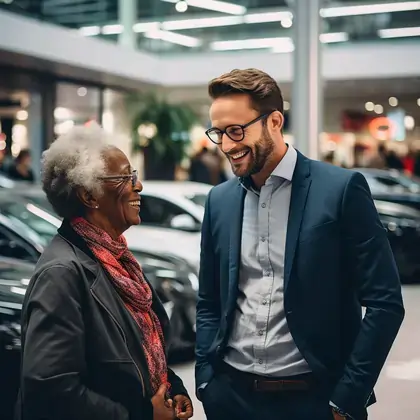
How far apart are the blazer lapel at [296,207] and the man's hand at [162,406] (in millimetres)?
453

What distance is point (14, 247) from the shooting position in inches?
224

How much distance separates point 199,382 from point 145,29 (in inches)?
647

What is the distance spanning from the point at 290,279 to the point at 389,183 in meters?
9.81

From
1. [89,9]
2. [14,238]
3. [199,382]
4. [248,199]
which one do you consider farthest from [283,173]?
[89,9]

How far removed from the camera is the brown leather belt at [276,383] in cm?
224

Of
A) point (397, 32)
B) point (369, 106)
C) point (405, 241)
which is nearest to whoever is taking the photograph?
point (405, 241)

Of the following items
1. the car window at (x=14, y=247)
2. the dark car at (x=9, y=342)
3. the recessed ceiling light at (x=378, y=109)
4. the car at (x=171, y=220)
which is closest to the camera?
the dark car at (x=9, y=342)

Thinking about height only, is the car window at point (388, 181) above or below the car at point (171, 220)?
above

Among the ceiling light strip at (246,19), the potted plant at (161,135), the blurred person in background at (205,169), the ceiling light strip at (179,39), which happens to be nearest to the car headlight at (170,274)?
the blurred person in background at (205,169)

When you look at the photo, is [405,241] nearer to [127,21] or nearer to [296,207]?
[296,207]

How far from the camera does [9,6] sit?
13211 mm

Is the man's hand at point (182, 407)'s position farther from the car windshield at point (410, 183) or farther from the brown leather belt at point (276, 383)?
the car windshield at point (410, 183)

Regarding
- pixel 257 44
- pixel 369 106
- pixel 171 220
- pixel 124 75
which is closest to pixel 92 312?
pixel 171 220

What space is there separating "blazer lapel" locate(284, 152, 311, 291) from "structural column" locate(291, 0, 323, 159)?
444cm
